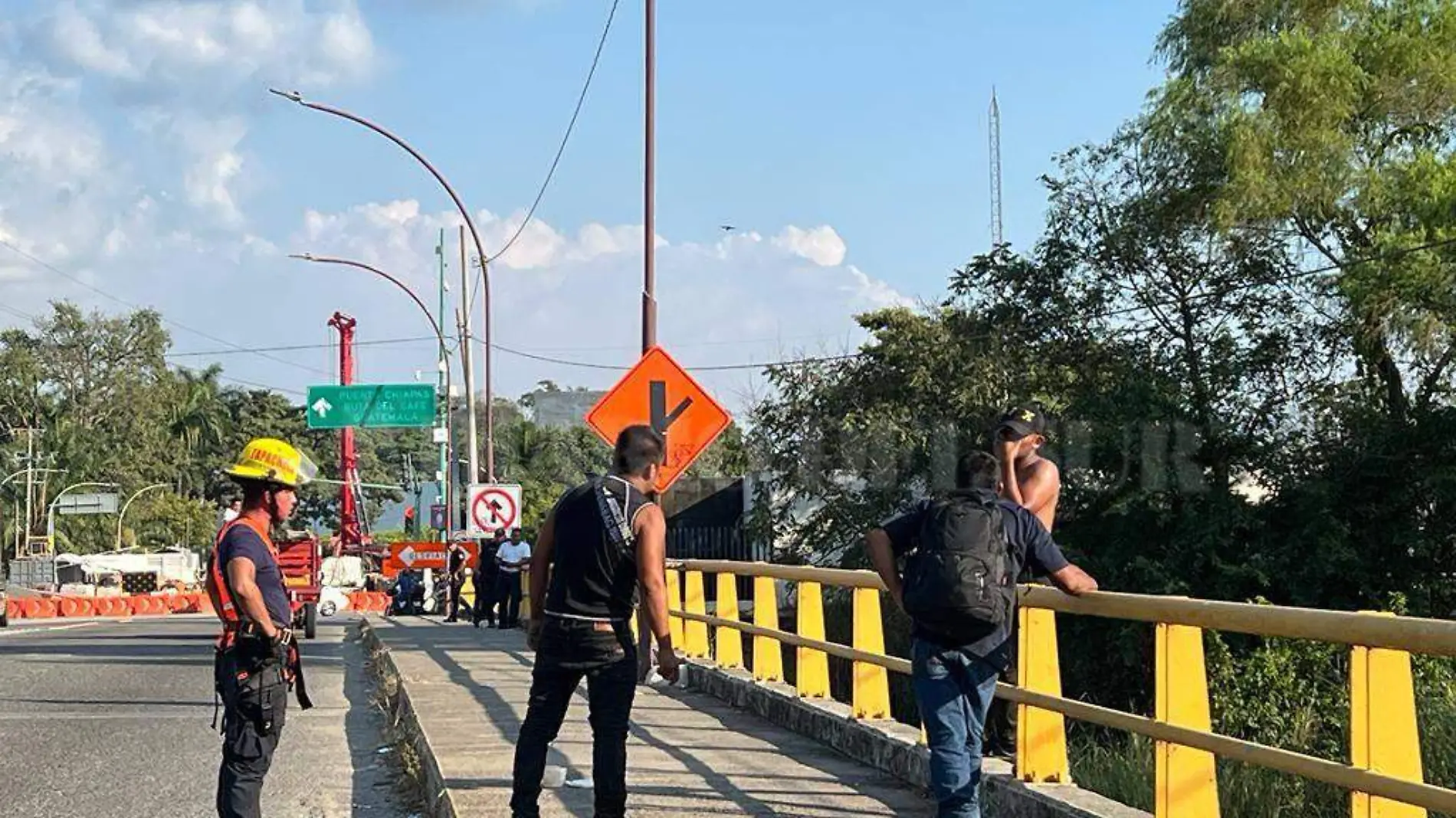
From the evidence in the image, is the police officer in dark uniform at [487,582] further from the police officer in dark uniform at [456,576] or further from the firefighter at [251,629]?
the firefighter at [251,629]

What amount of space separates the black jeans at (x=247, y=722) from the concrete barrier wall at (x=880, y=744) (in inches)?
112

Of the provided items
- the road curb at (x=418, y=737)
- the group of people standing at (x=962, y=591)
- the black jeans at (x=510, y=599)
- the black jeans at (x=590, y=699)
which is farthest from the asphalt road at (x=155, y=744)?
the group of people standing at (x=962, y=591)

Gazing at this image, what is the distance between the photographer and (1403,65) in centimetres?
2353

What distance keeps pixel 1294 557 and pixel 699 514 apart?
2462 cm

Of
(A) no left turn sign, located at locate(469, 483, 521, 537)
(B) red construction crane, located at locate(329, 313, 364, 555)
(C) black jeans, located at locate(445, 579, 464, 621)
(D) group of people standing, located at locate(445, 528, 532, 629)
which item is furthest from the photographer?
(B) red construction crane, located at locate(329, 313, 364, 555)

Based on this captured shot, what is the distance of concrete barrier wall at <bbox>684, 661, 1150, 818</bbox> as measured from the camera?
632 cm

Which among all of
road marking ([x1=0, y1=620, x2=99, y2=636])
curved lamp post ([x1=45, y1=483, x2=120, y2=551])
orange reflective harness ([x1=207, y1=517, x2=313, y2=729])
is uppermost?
curved lamp post ([x1=45, y1=483, x2=120, y2=551])

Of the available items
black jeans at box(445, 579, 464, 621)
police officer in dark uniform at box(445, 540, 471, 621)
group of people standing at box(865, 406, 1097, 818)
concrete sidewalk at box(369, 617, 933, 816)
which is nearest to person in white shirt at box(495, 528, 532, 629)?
black jeans at box(445, 579, 464, 621)

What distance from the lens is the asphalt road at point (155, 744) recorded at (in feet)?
31.0

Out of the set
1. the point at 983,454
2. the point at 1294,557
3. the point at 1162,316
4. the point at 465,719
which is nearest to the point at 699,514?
the point at 1162,316

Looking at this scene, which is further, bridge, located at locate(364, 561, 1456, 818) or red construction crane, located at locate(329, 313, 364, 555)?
red construction crane, located at locate(329, 313, 364, 555)

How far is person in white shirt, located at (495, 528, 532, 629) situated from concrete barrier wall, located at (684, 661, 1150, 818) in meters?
10.6

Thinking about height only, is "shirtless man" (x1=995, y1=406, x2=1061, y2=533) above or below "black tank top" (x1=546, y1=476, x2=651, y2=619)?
above

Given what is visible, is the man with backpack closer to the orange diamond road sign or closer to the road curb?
the road curb
